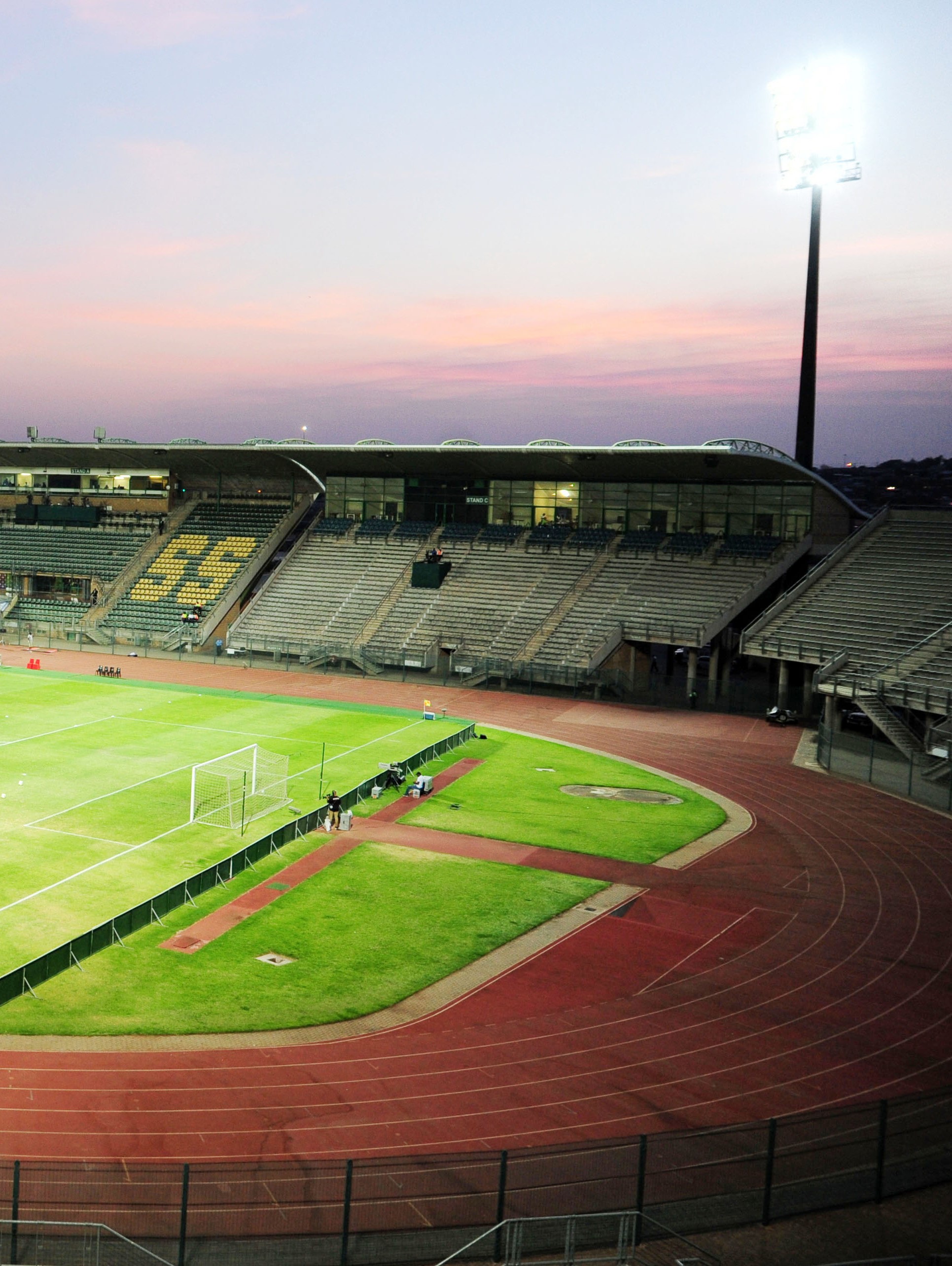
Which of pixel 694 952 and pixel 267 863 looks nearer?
pixel 694 952

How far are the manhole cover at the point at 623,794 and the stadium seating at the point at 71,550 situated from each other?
160 ft

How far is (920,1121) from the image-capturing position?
49.3 feet

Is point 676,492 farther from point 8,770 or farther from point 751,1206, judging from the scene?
point 751,1206

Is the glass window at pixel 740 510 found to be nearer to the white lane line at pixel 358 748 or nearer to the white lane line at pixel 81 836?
the white lane line at pixel 358 748

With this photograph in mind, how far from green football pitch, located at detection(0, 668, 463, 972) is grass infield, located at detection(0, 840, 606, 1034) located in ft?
6.73

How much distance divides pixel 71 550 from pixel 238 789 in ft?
168

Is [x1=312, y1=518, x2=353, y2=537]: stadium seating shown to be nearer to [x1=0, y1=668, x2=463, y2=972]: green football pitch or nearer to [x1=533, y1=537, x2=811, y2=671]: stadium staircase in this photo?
[x1=533, y1=537, x2=811, y2=671]: stadium staircase

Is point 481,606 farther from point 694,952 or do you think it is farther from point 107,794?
point 694,952

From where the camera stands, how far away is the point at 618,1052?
59.3 ft

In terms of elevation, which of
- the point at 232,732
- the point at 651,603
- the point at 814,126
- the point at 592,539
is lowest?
the point at 232,732

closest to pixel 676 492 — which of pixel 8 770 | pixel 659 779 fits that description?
pixel 659 779

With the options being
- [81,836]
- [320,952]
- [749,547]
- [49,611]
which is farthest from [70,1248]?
[49,611]

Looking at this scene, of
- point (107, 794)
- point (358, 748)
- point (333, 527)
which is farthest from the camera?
point (333, 527)

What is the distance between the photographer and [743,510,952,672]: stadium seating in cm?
4603
